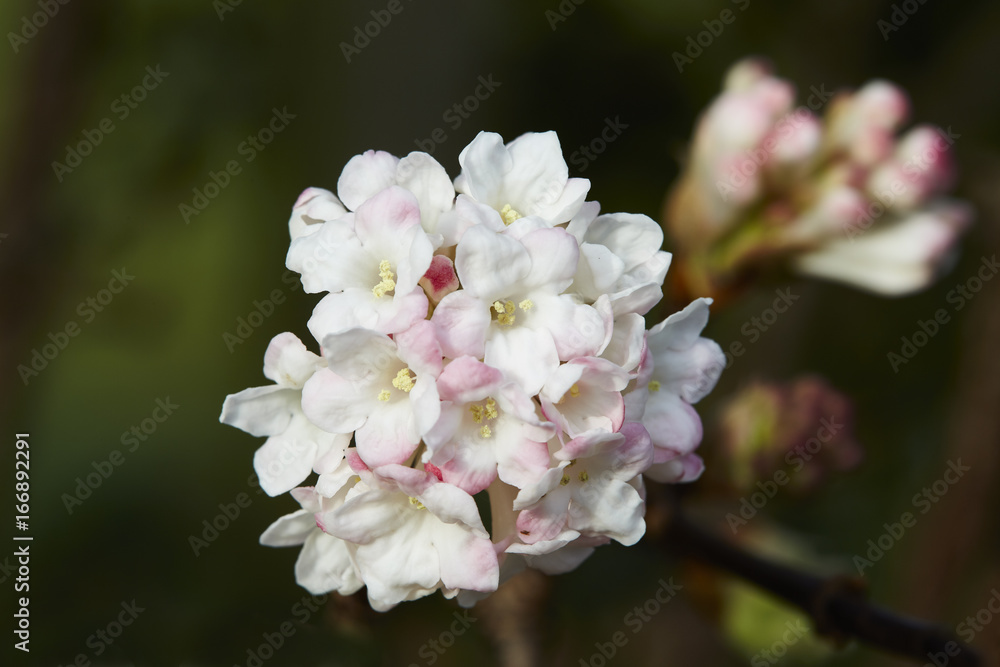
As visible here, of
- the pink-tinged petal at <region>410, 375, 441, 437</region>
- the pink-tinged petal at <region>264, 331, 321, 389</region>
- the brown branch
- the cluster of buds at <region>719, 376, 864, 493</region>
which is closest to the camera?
the pink-tinged petal at <region>410, 375, 441, 437</region>

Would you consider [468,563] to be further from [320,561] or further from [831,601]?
[831,601]

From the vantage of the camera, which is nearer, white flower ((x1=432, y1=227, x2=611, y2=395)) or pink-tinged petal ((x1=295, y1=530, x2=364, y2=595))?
white flower ((x1=432, y1=227, x2=611, y2=395))

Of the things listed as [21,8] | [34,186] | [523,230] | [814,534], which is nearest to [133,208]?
[34,186]

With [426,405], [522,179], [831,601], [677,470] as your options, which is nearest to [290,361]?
[426,405]

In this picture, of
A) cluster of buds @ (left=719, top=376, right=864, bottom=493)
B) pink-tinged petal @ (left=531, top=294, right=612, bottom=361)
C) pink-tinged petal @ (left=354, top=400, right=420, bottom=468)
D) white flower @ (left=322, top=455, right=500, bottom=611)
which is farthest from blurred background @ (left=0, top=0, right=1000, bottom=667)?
pink-tinged petal @ (left=531, top=294, right=612, bottom=361)

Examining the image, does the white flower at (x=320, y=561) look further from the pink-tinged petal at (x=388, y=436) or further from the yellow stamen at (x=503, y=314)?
the yellow stamen at (x=503, y=314)

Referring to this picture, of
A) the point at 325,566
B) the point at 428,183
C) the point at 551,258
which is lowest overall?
the point at 325,566

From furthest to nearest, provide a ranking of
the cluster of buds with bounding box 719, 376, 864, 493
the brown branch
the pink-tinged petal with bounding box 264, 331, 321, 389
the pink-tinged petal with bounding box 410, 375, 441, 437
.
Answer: the cluster of buds with bounding box 719, 376, 864, 493, the brown branch, the pink-tinged petal with bounding box 264, 331, 321, 389, the pink-tinged petal with bounding box 410, 375, 441, 437

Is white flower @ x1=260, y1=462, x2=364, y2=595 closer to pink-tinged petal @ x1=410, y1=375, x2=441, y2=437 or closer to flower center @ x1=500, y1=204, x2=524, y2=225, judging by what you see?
pink-tinged petal @ x1=410, y1=375, x2=441, y2=437
